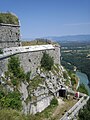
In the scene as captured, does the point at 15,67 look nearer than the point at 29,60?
Yes

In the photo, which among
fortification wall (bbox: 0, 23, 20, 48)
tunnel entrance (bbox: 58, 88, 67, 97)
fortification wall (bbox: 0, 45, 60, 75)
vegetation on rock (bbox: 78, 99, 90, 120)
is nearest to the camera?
fortification wall (bbox: 0, 45, 60, 75)

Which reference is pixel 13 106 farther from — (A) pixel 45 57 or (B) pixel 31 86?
(A) pixel 45 57

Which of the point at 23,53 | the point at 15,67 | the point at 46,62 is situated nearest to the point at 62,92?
the point at 46,62

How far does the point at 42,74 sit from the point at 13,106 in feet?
25.1

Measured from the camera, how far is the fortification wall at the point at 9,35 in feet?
85.3

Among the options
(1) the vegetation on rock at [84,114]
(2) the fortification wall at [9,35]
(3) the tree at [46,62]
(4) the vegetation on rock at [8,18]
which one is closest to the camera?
(1) the vegetation on rock at [84,114]

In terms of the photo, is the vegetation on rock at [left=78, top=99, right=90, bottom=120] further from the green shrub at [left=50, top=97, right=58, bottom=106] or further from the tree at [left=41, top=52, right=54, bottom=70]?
the tree at [left=41, top=52, right=54, bottom=70]

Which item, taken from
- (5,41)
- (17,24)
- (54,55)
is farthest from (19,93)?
(54,55)

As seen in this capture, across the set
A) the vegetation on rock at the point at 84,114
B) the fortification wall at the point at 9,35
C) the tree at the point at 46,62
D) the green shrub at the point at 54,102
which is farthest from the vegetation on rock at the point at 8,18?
the vegetation on rock at the point at 84,114

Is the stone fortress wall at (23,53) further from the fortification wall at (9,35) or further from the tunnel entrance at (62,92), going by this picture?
the tunnel entrance at (62,92)

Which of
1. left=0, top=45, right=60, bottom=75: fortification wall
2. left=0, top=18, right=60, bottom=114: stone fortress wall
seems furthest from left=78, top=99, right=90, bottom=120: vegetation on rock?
left=0, top=45, right=60, bottom=75: fortification wall

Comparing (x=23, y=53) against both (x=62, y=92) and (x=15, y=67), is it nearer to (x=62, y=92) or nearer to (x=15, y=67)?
(x=15, y=67)

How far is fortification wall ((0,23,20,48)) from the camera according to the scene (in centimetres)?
2601

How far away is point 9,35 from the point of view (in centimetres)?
2703
